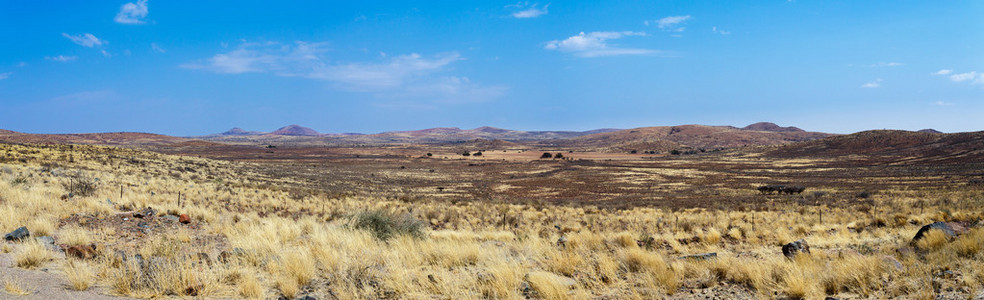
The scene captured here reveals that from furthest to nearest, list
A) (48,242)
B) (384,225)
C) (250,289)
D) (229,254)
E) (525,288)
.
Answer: (384,225)
(48,242)
(229,254)
(525,288)
(250,289)

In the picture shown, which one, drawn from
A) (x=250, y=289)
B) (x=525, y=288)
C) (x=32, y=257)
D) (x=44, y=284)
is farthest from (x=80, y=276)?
(x=525, y=288)

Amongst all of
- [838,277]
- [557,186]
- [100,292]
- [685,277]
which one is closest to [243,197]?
[100,292]

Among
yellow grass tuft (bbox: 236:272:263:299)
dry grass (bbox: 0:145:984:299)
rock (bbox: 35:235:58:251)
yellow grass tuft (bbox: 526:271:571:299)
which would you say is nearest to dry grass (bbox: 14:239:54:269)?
dry grass (bbox: 0:145:984:299)

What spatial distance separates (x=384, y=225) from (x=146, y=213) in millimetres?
6580

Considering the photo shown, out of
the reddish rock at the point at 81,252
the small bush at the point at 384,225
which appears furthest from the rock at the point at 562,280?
the reddish rock at the point at 81,252

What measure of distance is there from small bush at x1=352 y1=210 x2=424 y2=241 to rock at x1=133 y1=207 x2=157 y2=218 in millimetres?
5352

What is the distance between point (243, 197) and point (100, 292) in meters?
16.9

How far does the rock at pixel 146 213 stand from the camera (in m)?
10.8

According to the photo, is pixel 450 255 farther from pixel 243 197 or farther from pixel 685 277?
pixel 243 197

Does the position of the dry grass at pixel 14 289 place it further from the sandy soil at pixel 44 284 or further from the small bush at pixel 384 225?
the small bush at pixel 384 225

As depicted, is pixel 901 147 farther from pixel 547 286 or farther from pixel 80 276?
pixel 80 276

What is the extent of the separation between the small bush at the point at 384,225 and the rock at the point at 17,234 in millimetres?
5382

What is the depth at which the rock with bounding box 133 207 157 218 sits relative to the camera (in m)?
10.8

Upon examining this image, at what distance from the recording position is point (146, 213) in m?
11.2
